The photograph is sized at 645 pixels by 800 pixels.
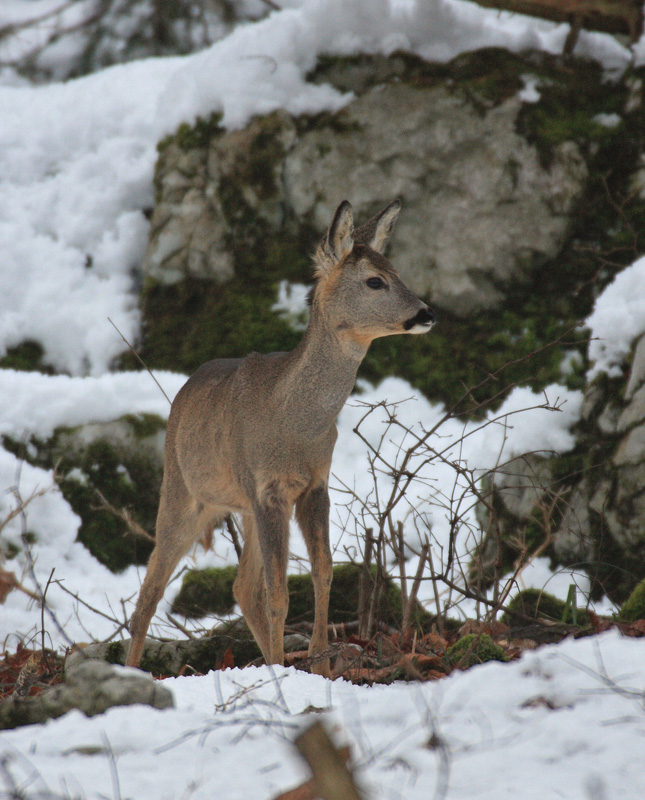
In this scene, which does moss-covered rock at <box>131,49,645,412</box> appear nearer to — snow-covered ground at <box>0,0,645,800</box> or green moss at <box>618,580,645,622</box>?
snow-covered ground at <box>0,0,645,800</box>

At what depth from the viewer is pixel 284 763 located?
2.16 meters

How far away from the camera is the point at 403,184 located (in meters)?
8.85

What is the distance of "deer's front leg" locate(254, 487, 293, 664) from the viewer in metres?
4.26

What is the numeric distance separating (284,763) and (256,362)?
113 inches

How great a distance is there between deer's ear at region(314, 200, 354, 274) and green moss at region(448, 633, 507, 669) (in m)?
1.96

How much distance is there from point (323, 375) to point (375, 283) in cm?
53

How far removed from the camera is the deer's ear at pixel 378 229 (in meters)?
4.61

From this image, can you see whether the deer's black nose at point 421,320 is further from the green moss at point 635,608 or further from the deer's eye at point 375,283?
the green moss at point 635,608

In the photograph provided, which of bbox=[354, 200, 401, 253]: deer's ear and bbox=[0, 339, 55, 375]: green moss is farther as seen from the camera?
bbox=[0, 339, 55, 375]: green moss

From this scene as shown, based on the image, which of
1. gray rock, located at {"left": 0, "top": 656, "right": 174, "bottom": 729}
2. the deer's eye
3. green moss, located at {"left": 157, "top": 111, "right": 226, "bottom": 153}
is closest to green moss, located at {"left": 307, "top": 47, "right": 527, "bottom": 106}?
green moss, located at {"left": 157, "top": 111, "right": 226, "bottom": 153}

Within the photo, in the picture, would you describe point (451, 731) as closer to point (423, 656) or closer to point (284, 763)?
point (284, 763)

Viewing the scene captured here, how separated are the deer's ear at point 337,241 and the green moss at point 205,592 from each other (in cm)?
292

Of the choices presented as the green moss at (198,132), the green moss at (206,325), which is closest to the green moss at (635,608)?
the green moss at (206,325)

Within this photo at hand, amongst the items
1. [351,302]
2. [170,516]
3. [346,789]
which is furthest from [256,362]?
[346,789]
